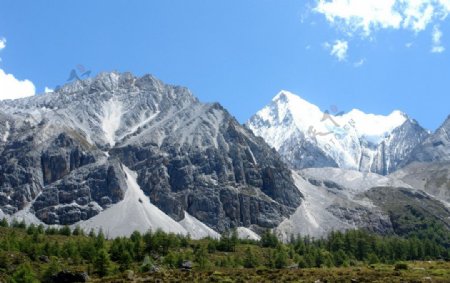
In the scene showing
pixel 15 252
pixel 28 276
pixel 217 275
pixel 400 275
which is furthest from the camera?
pixel 15 252

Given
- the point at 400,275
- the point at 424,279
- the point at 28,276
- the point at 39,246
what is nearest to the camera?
the point at 424,279

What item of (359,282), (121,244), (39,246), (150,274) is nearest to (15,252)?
(39,246)

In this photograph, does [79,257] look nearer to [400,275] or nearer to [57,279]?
[57,279]

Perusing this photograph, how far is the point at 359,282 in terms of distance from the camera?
87500 mm

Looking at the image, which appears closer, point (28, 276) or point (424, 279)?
point (424, 279)

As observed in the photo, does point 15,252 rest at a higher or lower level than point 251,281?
higher

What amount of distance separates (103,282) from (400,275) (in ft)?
162

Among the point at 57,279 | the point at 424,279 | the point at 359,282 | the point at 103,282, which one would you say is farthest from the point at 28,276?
the point at 424,279

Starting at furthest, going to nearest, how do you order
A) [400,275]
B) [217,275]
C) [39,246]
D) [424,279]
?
[39,246] → [217,275] → [400,275] → [424,279]

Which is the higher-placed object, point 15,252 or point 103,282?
point 15,252

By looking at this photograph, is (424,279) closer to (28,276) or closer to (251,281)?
(251,281)

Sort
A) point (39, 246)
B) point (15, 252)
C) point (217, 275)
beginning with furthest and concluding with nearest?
1. point (39, 246)
2. point (15, 252)
3. point (217, 275)

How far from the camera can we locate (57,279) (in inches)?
4486

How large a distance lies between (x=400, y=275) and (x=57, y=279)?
65.4 m
